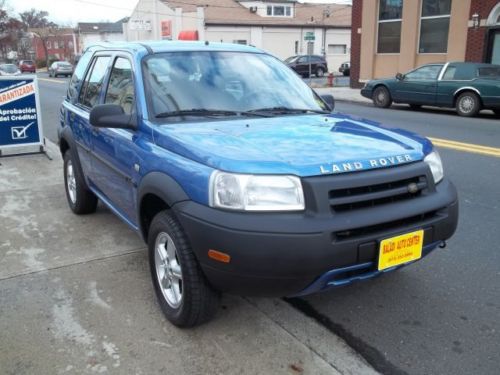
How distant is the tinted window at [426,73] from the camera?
1478cm

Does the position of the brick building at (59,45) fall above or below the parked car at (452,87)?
above

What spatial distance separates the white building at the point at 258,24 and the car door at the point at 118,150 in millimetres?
41395

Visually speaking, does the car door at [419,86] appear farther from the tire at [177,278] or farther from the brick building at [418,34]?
the tire at [177,278]

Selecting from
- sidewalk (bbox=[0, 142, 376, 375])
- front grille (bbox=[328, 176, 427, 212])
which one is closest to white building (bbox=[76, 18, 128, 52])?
sidewalk (bbox=[0, 142, 376, 375])

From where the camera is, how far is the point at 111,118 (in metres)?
3.46

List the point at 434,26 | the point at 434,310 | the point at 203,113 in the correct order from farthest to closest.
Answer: the point at 434,26, the point at 203,113, the point at 434,310

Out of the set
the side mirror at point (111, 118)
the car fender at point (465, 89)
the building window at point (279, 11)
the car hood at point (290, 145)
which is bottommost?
the car fender at point (465, 89)

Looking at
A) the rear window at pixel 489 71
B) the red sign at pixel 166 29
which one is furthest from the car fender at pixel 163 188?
the red sign at pixel 166 29

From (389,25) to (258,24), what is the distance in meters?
25.7

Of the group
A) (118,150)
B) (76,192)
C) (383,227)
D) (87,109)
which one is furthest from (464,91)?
(383,227)

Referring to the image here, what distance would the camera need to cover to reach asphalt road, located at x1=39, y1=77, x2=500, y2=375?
9.53 feet

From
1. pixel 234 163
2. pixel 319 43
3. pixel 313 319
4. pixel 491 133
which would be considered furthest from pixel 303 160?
pixel 319 43

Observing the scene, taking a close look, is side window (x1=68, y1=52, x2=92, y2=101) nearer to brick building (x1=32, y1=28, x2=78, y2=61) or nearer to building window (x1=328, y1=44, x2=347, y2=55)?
building window (x1=328, y1=44, x2=347, y2=55)

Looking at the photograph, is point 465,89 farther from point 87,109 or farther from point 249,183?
point 249,183
